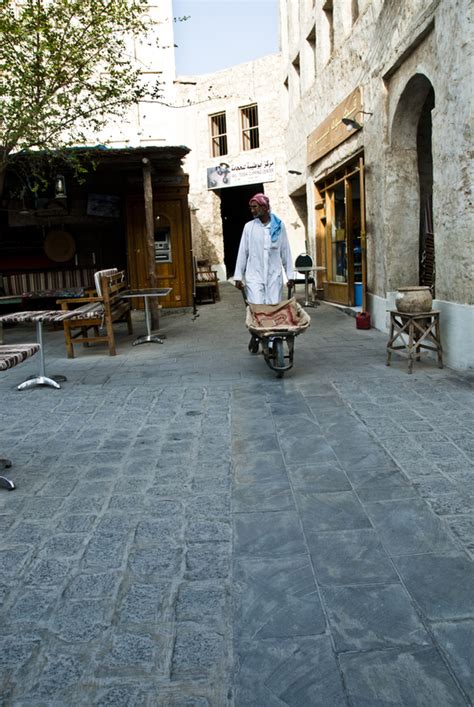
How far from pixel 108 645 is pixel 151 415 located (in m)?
3.39

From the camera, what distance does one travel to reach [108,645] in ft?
7.50

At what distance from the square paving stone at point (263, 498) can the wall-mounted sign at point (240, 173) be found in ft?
68.7

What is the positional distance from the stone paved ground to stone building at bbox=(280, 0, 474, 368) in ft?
6.36

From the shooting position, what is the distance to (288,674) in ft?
6.86

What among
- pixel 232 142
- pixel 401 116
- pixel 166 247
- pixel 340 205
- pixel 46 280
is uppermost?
pixel 232 142

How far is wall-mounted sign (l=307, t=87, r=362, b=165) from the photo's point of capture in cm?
1102

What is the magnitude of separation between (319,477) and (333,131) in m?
10.3

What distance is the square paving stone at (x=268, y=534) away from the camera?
2965 millimetres

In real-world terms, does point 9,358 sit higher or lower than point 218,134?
lower

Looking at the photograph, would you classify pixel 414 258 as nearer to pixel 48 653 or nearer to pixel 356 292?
pixel 356 292

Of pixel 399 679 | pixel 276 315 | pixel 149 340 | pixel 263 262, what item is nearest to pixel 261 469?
pixel 399 679

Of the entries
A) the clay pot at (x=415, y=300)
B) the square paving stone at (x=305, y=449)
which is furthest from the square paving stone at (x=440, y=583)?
the clay pot at (x=415, y=300)

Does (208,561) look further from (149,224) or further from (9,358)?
(149,224)

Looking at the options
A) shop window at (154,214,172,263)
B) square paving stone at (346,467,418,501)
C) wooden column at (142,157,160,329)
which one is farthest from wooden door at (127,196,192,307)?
square paving stone at (346,467,418,501)
